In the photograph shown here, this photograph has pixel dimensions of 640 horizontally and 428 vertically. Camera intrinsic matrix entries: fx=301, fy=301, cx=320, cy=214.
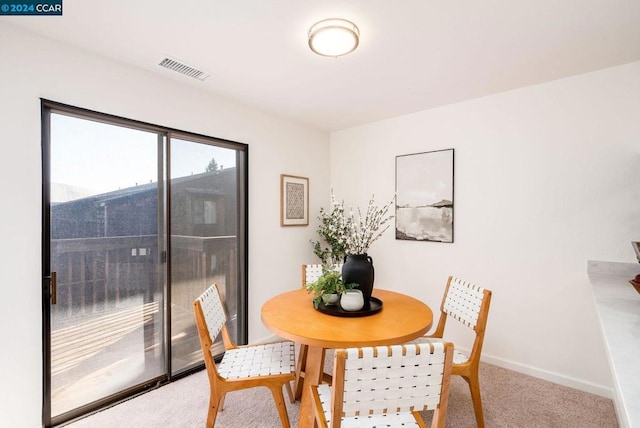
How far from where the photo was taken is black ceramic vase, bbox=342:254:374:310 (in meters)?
2.05

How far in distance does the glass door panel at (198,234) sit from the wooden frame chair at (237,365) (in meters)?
0.79

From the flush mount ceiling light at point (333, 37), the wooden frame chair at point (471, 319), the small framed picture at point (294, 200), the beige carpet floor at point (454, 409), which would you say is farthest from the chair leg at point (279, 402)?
the flush mount ceiling light at point (333, 37)

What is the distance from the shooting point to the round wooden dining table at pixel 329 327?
158cm

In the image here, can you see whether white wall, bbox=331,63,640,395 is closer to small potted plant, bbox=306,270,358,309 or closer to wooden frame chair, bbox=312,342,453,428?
small potted plant, bbox=306,270,358,309

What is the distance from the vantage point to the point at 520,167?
9.01ft

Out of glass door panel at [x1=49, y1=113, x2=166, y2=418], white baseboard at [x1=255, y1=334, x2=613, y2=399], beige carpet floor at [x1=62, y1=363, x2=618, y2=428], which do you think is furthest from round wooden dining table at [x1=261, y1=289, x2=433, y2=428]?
white baseboard at [x1=255, y1=334, x2=613, y2=399]

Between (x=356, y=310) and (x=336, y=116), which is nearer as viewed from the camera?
(x=356, y=310)

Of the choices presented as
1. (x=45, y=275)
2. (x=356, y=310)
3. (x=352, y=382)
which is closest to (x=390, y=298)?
(x=356, y=310)

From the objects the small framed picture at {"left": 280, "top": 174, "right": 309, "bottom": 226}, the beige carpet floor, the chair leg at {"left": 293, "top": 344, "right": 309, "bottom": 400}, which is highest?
the small framed picture at {"left": 280, "top": 174, "right": 309, "bottom": 226}

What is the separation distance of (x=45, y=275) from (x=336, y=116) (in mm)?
2963

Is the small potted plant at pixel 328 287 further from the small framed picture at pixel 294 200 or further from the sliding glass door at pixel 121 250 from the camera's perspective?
the small framed picture at pixel 294 200

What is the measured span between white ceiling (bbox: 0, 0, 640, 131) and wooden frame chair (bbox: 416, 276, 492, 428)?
165cm


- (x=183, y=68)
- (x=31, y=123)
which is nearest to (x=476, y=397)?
(x=183, y=68)

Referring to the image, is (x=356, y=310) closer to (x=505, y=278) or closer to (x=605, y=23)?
(x=505, y=278)
